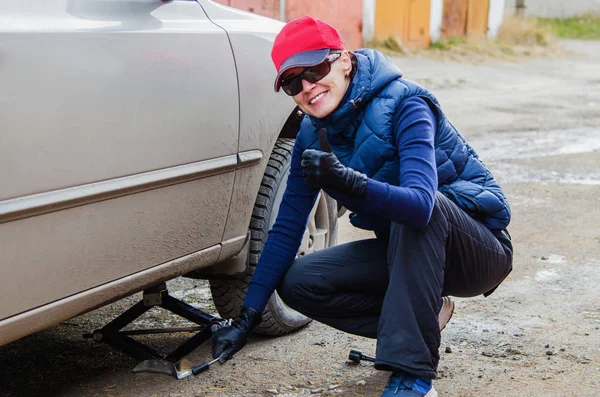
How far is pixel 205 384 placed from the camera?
315cm

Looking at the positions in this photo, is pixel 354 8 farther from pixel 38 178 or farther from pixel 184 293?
pixel 38 178

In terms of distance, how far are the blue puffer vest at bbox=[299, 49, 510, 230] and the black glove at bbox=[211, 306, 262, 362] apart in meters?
0.59

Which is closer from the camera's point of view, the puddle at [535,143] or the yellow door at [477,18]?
the puddle at [535,143]

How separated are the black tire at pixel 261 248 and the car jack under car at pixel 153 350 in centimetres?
18

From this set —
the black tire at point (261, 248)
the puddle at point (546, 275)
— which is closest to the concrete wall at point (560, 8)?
the puddle at point (546, 275)

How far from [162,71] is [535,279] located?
2394 mm

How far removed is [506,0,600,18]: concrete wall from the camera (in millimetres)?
29177

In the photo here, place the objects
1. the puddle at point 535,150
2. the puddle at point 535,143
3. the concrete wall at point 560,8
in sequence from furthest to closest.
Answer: the concrete wall at point 560,8
the puddle at point 535,143
the puddle at point 535,150

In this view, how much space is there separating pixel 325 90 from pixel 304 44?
15 cm

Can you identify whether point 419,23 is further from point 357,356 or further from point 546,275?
point 357,356

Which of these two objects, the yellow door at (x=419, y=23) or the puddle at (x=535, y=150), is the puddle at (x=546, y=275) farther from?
the yellow door at (x=419, y=23)

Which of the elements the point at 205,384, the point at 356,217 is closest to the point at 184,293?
the point at 205,384

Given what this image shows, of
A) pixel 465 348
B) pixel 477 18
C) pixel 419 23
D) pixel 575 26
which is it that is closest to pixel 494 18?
pixel 477 18

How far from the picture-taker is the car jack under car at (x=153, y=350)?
3.21 metres
